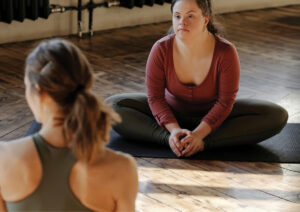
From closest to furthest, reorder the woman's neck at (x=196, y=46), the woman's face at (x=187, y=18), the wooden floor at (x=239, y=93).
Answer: the wooden floor at (x=239, y=93) < the woman's face at (x=187, y=18) < the woman's neck at (x=196, y=46)

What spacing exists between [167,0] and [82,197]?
13.2 feet

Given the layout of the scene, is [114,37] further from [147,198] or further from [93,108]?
[93,108]

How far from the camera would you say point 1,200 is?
1.04m

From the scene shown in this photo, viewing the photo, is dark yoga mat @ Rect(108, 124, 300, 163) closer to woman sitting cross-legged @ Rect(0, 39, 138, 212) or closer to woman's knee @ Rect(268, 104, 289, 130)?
woman's knee @ Rect(268, 104, 289, 130)

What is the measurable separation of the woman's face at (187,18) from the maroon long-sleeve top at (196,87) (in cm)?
13

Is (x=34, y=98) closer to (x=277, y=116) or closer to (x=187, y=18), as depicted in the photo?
(x=187, y=18)

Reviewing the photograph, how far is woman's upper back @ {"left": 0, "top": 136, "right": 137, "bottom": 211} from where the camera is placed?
3.18ft

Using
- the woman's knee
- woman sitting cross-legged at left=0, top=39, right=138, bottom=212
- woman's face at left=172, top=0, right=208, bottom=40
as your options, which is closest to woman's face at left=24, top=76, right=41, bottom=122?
woman sitting cross-legged at left=0, top=39, right=138, bottom=212

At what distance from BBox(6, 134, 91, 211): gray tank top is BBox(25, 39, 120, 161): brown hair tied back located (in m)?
0.03

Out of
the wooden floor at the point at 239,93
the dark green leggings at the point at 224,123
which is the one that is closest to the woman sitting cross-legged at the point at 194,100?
the dark green leggings at the point at 224,123

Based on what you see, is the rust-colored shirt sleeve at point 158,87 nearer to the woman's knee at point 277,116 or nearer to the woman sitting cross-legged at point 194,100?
the woman sitting cross-legged at point 194,100

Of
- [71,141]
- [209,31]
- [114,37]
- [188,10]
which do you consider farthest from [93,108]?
[114,37]

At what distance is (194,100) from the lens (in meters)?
2.32

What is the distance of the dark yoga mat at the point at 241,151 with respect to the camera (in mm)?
2236
